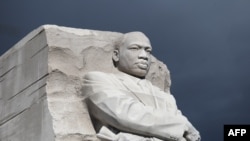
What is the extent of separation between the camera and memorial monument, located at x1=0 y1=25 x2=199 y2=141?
928 cm

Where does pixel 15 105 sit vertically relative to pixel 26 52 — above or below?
below

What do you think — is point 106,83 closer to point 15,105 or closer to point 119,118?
point 119,118

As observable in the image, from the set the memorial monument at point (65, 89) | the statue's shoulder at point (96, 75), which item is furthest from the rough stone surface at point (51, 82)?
the statue's shoulder at point (96, 75)

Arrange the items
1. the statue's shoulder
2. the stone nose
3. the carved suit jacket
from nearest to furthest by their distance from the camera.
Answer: the carved suit jacket < the statue's shoulder < the stone nose

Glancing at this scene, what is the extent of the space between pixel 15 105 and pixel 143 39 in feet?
5.60

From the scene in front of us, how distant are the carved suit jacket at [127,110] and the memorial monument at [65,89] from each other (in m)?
0.01

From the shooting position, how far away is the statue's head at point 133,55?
9867mm

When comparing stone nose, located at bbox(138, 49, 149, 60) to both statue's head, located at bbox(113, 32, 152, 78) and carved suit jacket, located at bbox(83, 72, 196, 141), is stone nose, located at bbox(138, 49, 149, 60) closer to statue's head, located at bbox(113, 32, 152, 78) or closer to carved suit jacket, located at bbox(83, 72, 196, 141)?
statue's head, located at bbox(113, 32, 152, 78)

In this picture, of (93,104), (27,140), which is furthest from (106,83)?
(27,140)

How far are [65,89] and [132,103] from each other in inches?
30.8

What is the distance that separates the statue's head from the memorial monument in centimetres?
1

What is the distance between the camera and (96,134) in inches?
367

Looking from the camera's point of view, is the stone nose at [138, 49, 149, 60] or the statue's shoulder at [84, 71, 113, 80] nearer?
the statue's shoulder at [84, 71, 113, 80]

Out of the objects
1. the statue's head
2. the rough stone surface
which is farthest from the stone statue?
the rough stone surface
